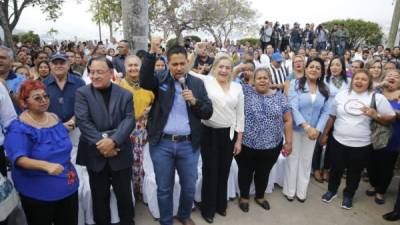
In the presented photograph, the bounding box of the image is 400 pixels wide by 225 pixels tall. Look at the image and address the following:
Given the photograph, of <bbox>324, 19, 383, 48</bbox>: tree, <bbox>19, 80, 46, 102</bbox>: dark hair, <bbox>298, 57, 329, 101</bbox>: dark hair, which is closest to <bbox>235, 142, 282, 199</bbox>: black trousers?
<bbox>298, 57, 329, 101</bbox>: dark hair

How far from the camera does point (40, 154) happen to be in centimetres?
239

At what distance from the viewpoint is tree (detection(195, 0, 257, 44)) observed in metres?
36.5

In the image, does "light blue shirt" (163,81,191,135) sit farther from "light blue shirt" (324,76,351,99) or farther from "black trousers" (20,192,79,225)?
"light blue shirt" (324,76,351,99)

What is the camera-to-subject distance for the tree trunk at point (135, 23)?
4.79 meters

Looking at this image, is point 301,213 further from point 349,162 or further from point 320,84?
point 320,84

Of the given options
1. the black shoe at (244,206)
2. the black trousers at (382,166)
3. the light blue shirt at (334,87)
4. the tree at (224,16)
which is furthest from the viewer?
the tree at (224,16)

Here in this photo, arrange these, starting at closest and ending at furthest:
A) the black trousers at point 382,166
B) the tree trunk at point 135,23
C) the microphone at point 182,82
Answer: the microphone at point 182,82 < the black trousers at point 382,166 < the tree trunk at point 135,23

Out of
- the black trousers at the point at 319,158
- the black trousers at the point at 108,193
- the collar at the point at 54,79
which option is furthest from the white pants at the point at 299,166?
the collar at the point at 54,79

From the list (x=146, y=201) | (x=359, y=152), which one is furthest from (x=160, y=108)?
(x=359, y=152)

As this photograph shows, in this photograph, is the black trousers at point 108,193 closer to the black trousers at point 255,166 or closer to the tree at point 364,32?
the black trousers at point 255,166

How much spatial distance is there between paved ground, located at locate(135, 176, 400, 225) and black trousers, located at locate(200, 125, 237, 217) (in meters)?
0.20

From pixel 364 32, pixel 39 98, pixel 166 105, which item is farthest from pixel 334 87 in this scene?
pixel 364 32

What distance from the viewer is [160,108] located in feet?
9.56

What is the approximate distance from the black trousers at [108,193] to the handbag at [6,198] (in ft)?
2.26
